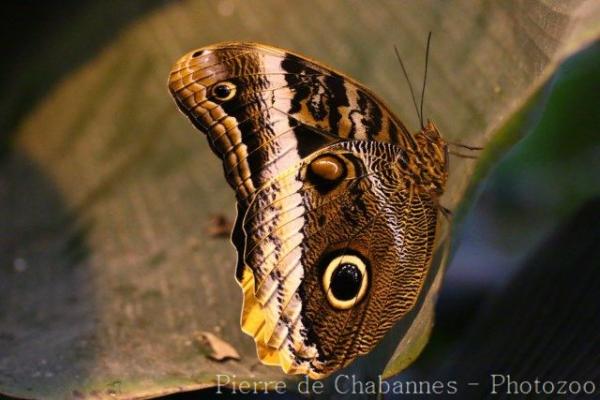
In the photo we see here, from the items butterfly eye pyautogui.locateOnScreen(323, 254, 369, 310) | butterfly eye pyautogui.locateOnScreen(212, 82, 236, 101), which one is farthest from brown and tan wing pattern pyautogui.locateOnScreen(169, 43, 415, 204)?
butterfly eye pyautogui.locateOnScreen(323, 254, 369, 310)

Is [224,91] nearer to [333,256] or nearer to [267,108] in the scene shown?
[267,108]

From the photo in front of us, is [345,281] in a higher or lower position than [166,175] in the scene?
lower

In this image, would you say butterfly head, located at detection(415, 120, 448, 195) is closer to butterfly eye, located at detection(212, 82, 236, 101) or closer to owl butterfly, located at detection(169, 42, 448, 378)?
owl butterfly, located at detection(169, 42, 448, 378)

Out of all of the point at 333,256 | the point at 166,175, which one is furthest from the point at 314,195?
the point at 166,175

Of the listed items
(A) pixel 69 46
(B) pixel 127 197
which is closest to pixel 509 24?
(B) pixel 127 197

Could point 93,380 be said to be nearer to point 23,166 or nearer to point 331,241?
point 331,241

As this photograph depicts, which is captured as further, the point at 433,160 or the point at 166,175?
the point at 166,175

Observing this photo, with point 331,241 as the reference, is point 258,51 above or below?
above
